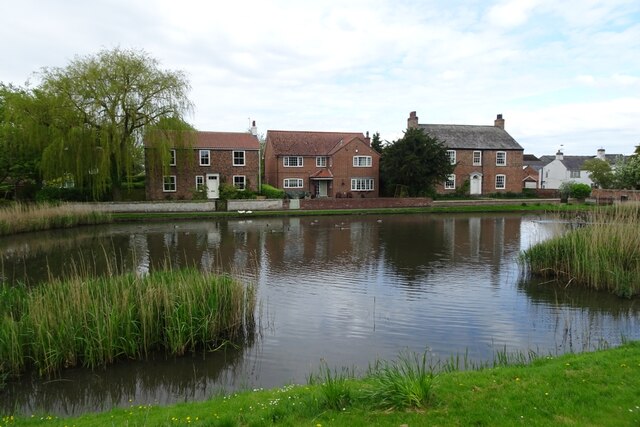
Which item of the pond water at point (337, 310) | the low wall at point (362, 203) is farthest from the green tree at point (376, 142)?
the pond water at point (337, 310)

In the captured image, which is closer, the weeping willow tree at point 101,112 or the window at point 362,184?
the weeping willow tree at point 101,112

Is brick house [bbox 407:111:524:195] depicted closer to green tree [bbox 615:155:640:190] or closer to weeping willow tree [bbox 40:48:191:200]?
green tree [bbox 615:155:640:190]

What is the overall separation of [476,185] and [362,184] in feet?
45.0

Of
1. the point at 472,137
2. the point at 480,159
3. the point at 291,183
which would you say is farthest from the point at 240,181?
the point at 472,137

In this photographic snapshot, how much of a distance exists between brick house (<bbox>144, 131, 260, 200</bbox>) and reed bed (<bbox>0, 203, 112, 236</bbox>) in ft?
34.3

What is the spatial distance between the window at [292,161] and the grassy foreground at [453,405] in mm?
44816

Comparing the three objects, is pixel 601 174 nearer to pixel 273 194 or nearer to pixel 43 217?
pixel 273 194

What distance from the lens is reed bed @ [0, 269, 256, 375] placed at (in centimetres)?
905

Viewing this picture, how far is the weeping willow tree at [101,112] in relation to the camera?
36688mm

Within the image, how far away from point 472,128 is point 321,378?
5441cm

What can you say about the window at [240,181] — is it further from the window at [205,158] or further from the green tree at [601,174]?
the green tree at [601,174]

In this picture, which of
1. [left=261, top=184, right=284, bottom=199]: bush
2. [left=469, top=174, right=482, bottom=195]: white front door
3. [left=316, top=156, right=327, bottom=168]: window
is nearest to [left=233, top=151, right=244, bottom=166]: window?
[left=261, top=184, right=284, bottom=199]: bush

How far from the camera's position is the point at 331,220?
3809cm

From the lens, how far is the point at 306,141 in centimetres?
5412
